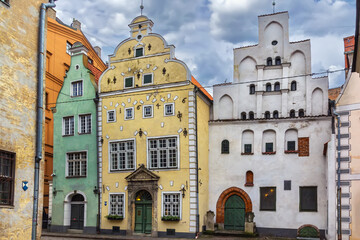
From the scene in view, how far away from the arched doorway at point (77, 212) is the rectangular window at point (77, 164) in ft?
5.12

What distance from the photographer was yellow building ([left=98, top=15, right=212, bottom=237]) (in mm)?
25906

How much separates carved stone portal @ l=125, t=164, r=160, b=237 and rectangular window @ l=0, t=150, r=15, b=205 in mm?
13700

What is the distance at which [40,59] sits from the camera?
1478cm

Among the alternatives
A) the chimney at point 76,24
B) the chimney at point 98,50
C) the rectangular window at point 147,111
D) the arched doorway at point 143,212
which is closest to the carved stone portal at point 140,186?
the arched doorway at point 143,212

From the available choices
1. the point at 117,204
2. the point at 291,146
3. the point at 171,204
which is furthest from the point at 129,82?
the point at 291,146

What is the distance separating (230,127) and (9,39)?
1699cm

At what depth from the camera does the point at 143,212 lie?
2688 cm

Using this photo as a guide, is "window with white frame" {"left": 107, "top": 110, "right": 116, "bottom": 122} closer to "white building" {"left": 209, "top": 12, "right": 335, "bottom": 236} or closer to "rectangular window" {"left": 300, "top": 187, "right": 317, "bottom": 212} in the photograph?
"white building" {"left": 209, "top": 12, "right": 335, "bottom": 236}

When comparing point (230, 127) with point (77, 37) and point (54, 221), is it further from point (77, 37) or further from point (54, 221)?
point (77, 37)

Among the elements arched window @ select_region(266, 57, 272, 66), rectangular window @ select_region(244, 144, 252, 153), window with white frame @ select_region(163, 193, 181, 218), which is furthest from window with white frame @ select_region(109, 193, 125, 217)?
arched window @ select_region(266, 57, 272, 66)

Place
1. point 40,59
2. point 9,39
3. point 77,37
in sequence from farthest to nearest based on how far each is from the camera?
point 77,37
point 40,59
point 9,39

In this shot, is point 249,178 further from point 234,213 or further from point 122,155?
point 122,155

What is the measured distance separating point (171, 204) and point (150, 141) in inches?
169

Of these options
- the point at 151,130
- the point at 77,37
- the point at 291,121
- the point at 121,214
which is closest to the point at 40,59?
the point at 151,130
